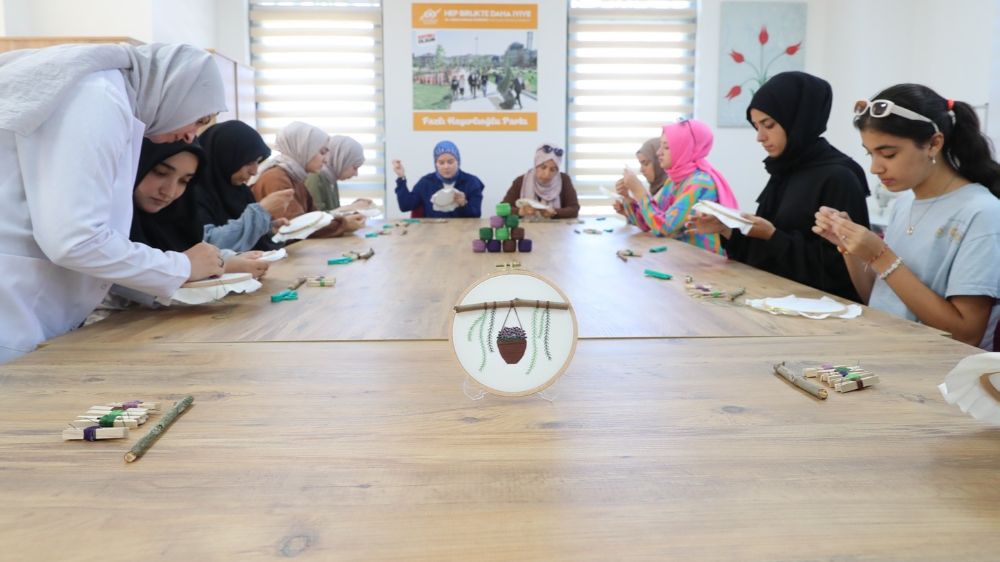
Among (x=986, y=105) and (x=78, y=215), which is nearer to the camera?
(x=78, y=215)

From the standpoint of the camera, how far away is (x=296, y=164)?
4.54 m

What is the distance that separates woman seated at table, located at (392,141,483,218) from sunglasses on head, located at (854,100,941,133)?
3828 millimetres

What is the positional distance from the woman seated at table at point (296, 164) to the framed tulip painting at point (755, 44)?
12.3 ft

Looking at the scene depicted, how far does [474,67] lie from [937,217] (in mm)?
5008

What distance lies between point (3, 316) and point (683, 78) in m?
6.21

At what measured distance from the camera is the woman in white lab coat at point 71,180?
1371mm

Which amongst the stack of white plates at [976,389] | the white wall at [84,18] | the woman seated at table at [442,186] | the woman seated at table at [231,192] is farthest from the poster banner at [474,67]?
the stack of white plates at [976,389]

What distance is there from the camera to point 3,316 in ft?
4.75

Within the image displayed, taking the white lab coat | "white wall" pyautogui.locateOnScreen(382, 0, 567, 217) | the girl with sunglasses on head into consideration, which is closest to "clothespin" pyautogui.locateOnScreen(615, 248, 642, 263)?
the girl with sunglasses on head

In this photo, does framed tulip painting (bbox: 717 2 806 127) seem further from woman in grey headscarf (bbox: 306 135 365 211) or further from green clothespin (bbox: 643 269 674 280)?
green clothespin (bbox: 643 269 674 280)

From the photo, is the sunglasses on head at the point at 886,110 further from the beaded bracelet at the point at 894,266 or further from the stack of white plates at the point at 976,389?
the stack of white plates at the point at 976,389

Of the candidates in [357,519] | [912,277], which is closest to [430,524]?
[357,519]

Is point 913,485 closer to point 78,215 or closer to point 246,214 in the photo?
point 78,215

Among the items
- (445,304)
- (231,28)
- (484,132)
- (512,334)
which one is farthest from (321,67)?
(512,334)
